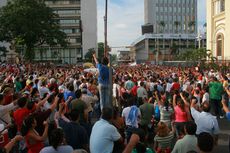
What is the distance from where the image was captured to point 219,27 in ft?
175

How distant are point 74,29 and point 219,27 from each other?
55.6m

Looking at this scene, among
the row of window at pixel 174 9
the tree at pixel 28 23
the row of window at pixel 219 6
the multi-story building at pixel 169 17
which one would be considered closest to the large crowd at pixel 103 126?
the tree at pixel 28 23

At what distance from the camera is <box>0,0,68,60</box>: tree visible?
48750mm

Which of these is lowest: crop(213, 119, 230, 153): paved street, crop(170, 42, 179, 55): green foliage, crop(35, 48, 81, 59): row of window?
crop(213, 119, 230, 153): paved street

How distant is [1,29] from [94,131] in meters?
48.4

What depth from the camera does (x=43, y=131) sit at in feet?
20.4

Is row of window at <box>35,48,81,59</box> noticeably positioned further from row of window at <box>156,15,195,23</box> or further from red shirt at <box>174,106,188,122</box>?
red shirt at <box>174,106,188,122</box>

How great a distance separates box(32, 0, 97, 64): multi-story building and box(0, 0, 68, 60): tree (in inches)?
1748

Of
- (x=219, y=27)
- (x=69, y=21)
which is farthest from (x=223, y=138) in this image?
(x=69, y=21)

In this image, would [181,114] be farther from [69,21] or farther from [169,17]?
[169,17]

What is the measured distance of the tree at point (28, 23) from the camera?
48.8 metres

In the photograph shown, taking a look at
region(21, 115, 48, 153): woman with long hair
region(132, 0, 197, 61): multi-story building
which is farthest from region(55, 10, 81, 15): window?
region(21, 115, 48, 153): woman with long hair

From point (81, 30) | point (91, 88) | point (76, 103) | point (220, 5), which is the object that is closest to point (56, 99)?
point (76, 103)

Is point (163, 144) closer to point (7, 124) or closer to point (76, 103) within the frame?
point (76, 103)
